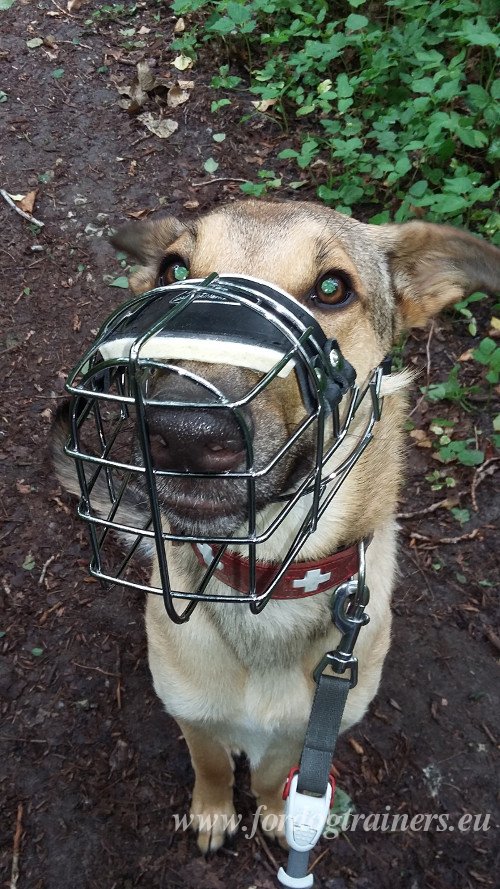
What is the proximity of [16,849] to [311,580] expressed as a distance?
6.27 feet

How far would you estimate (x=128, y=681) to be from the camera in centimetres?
315

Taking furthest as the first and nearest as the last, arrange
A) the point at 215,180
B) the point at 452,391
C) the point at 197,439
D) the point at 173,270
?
the point at 215,180, the point at 452,391, the point at 173,270, the point at 197,439

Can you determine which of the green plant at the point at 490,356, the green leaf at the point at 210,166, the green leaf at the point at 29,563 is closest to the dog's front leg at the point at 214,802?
the green leaf at the point at 29,563

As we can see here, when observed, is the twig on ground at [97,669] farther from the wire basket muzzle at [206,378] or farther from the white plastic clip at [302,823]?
the wire basket muzzle at [206,378]

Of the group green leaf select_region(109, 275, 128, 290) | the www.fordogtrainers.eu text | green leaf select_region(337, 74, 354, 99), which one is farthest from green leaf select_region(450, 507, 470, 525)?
green leaf select_region(337, 74, 354, 99)

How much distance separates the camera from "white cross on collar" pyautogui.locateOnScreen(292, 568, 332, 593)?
1.83 metres

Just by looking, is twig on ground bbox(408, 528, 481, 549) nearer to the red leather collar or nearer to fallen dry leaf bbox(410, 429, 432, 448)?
fallen dry leaf bbox(410, 429, 432, 448)

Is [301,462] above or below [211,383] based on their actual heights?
below

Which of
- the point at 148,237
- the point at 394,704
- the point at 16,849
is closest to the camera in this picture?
the point at 148,237

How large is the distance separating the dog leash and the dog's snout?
0.71 meters

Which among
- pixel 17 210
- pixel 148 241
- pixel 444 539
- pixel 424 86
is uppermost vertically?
pixel 424 86

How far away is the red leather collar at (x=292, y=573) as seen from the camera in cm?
183

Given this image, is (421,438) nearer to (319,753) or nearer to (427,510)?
(427,510)

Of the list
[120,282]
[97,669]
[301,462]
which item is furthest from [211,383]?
[120,282]
